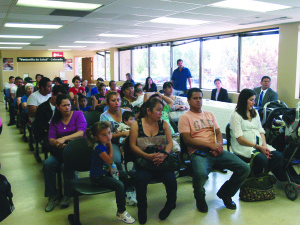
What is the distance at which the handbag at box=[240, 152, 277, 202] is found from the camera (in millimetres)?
3340

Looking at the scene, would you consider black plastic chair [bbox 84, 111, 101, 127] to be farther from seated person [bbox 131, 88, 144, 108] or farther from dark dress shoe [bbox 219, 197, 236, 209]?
dark dress shoe [bbox 219, 197, 236, 209]

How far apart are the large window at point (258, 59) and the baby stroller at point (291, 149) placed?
4.72 m

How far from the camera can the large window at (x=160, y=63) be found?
12.5 meters

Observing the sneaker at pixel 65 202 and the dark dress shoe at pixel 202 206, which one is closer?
the dark dress shoe at pixel 202 206

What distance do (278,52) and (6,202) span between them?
735 centimetres

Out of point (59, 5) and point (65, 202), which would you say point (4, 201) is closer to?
point (65, 202)

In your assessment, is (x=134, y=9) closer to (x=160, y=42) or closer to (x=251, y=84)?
(x=251, y=84)

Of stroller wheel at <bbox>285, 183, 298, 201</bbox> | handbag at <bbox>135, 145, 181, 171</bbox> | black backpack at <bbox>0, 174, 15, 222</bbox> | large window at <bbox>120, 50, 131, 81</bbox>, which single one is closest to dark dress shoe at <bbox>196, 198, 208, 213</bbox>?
handbag at <bbox>135, 145, 181, 171</bbox>

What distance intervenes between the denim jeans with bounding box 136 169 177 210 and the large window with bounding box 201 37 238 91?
6951mm

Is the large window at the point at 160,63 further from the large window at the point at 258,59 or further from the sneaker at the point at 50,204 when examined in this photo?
the sneaker at the point at 50,204

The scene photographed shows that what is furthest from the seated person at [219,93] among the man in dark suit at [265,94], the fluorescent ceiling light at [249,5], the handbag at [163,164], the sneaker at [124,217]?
the sneaker at [124,217]

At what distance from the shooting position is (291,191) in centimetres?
338

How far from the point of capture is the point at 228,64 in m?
9.52

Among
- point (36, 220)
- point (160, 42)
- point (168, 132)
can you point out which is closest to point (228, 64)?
point (160, 42)
